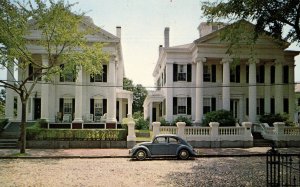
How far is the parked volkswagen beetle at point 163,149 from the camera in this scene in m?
18.4

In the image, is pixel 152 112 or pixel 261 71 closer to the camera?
pixel 261 71

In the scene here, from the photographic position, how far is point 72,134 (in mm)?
24344

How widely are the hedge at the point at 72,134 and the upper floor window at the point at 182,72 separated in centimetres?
1143

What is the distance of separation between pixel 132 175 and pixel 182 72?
22093mm

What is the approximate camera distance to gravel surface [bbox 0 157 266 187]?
1138cm

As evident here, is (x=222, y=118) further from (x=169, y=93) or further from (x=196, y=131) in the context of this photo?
(x=169, y=93)

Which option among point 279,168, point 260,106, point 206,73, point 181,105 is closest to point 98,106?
point 181,105

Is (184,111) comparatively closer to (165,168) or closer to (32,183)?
(165,168)

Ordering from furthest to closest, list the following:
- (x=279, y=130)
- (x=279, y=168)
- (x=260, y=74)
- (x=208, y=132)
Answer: (x=260, y=74) < (x=279, y=130) < (x=208, y=132) < (x=279, y=168)

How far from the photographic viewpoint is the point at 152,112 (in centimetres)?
4091

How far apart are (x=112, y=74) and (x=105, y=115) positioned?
13.0ft

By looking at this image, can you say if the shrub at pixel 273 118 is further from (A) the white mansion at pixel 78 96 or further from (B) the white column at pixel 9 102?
(B) the white column at pixel 9 102

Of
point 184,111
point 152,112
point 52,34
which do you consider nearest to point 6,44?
point 52,34

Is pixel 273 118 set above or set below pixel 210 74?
below
